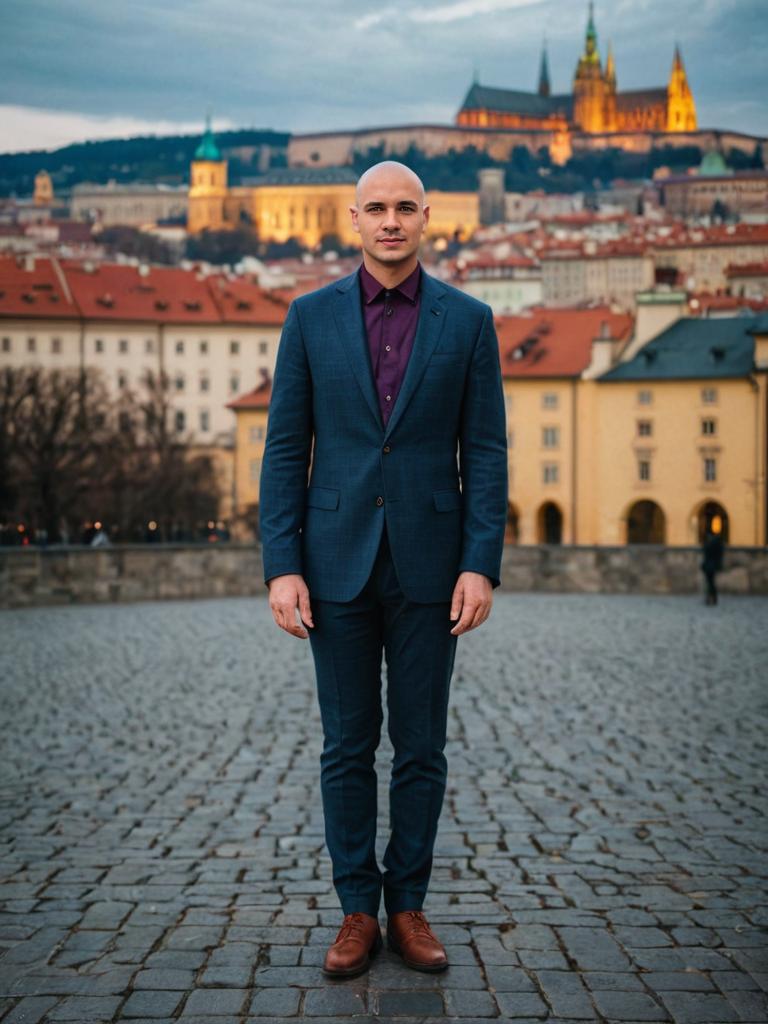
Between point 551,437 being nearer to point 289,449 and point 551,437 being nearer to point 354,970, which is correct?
point 289,449

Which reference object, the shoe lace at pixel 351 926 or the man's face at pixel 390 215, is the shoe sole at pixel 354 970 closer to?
the shoe lace at pixel 351 926

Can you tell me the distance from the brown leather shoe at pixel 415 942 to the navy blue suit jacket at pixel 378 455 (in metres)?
0.74

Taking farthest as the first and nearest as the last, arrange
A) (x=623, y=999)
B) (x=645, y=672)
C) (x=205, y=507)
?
(x=205, y=507) < (x=645, y=672) < (x=623, y=999)

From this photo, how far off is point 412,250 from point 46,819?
8.53 feet

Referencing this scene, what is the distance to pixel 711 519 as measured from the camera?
167ft

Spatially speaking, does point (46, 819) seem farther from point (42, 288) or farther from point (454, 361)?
point (42, 288)

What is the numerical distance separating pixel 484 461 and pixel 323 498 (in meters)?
0.38

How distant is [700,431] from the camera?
2036 inches

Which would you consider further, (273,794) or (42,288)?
(42,288)

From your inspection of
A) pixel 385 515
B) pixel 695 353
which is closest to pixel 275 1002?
pixel 385 515

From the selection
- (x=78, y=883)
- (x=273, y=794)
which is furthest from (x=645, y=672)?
(x=78, y=883)

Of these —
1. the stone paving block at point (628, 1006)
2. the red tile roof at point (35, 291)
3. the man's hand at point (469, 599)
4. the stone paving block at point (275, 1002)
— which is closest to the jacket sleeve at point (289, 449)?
the man's hand at point (469, 599)

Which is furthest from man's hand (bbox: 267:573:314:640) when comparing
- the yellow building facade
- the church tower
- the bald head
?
the church tower

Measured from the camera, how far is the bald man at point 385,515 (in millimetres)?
3701
